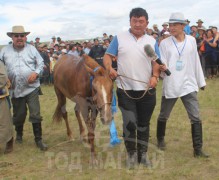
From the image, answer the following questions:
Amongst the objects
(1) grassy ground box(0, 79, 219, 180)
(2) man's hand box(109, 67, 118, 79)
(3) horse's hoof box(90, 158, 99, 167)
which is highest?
(2) man's hand box(109, 67, 118, 79)

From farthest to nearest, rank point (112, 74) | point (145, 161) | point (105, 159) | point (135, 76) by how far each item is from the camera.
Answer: point (105, 159)
point (145, 161)
point (135, 76)
point (112, 74)

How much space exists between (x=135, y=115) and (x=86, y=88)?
36.3 inches

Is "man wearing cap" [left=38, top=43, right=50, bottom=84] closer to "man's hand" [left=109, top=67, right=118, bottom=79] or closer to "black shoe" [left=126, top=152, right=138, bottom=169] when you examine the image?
"black shoe" [left=126, top=152, right=138, bottom=169]

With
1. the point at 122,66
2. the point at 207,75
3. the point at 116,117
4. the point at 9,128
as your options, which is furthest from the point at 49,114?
the point at 207,75

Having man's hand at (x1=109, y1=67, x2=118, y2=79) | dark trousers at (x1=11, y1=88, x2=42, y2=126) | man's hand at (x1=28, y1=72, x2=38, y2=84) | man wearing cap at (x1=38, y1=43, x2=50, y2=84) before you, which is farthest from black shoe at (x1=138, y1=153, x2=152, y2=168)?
man wearing cap at (x1=38, y1=43, x2=50, y2=84)

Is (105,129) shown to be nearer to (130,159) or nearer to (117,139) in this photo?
(117,139)

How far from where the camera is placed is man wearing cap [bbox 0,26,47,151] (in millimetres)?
5695

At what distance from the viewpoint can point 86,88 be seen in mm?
5066

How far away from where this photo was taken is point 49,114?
9016mm

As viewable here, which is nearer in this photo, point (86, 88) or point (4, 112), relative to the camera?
point (86, 88)

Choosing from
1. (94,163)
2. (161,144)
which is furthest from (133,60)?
(161,144)

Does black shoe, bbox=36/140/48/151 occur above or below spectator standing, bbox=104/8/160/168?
below

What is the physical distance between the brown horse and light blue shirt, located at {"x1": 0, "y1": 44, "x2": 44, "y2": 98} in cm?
64

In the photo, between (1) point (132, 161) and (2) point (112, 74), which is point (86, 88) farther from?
(1) point (132, 161)
